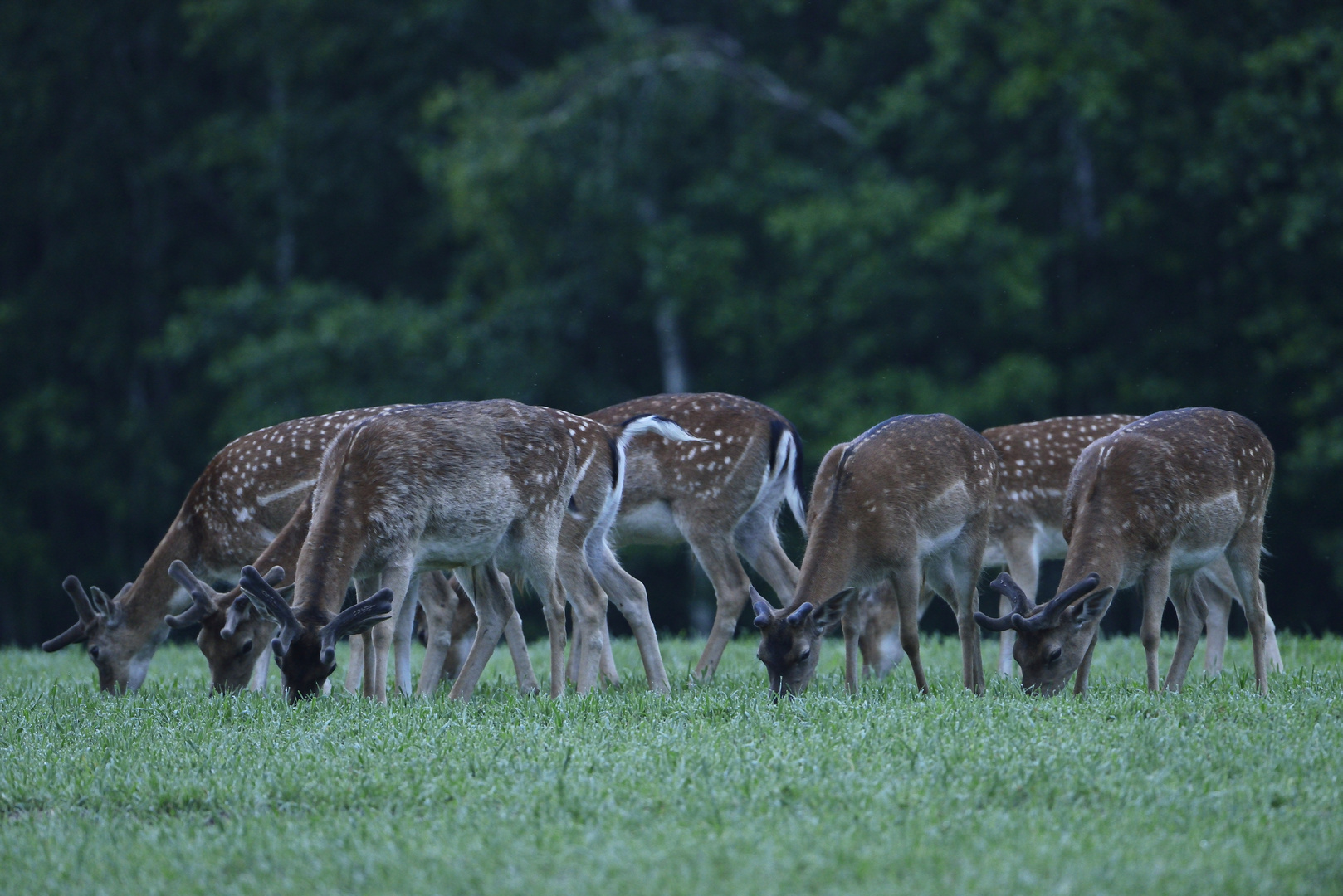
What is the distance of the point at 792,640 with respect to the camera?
24.7 ft

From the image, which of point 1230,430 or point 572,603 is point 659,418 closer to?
point 572,603

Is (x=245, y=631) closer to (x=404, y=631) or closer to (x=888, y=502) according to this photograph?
(x=404, y=631)

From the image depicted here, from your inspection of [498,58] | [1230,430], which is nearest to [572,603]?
[1230,430]

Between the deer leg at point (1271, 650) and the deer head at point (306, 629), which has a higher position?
the deer head at point (306, 629)

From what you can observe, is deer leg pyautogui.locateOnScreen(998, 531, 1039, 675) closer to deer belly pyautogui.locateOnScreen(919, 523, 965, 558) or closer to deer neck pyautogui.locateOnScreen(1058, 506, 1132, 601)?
deer belly pyautogui.locateOnScreen(919, 523, 965, 558)

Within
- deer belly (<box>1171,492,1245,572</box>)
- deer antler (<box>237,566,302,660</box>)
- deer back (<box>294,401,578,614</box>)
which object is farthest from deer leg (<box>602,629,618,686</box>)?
deer belly (<box>1171,492,1245,572</box>)

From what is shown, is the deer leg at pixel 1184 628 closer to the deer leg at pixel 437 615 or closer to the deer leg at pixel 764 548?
the deer leg at pixel 764 548

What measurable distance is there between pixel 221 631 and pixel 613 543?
260 centimetres

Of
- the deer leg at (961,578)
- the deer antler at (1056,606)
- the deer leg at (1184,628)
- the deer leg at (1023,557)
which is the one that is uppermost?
the deer antler at (1056,606)

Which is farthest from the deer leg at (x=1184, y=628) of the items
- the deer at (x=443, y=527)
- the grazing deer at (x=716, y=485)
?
the deer at (x=443, y=527)

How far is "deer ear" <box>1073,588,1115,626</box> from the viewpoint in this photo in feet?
23.6

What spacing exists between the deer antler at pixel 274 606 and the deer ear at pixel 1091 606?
374 cm

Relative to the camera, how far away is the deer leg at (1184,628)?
753 centimetres

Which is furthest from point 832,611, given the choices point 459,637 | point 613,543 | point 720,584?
point 459,637
